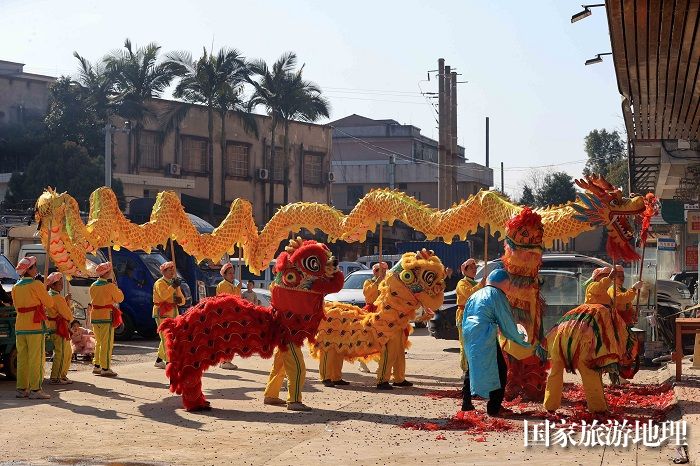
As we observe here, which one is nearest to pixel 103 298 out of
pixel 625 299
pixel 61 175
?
pixel 625 299

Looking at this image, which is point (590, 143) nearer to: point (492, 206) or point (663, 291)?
point (663, 291)

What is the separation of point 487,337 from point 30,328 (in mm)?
5666

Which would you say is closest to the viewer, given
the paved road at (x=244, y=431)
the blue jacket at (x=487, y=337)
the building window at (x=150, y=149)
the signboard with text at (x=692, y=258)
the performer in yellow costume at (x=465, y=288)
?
the paved road at (x=244, y=431)

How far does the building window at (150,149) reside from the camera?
151 ft

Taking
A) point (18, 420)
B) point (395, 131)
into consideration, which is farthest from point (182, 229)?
point (395, 131)

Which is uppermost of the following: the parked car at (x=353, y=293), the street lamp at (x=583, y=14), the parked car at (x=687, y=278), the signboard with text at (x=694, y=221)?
the street lamp at (x=583, y=14)

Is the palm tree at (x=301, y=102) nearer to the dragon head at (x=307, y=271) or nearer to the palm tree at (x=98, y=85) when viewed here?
the palm tree at (x=98, y=85)

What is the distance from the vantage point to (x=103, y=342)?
15.8 m

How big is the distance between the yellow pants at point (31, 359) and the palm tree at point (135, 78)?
104ft

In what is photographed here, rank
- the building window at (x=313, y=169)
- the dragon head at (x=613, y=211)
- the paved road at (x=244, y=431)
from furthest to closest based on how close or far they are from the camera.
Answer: the building window at (x=313, y=169)
the dragon head at (x=613, y=211)
the paved road at (x=244, y=431)

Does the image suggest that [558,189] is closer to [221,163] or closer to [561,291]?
[221,163]

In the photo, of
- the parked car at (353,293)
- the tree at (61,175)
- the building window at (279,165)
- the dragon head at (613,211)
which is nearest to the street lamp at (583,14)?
the dragon head at (613,211)

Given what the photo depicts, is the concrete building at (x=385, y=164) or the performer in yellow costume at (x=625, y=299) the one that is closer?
the performer in yellow costume at (x=625, y=299)

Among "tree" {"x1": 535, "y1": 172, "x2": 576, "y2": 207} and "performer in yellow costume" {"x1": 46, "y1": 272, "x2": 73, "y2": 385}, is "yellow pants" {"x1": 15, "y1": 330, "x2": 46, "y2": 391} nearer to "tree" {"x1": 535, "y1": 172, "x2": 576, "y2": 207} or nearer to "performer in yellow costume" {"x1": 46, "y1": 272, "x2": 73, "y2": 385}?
"performer in yellow costume" {"x1": 46, "y1": 272, "x2": 73, "y2": 385}
